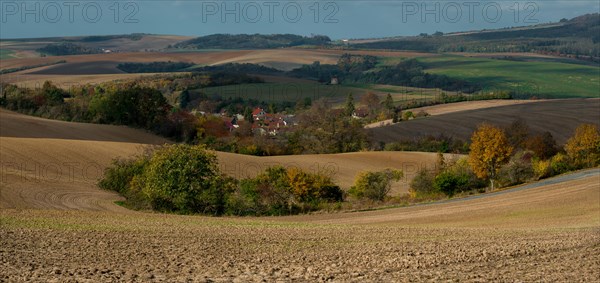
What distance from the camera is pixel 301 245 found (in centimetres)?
2239

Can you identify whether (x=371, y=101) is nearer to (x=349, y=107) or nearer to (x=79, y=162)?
(x=349, y=107)

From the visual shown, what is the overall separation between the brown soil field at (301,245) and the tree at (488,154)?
524 inches

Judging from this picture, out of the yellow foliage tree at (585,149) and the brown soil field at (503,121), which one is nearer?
the yellow foliage tree at (585,149)

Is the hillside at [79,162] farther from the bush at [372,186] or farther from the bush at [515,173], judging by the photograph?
the bush at [515,173]

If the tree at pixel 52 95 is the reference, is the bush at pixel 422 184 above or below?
below

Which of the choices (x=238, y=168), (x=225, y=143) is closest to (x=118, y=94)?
(x=225, y=143)

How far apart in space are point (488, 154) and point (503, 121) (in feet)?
79.9

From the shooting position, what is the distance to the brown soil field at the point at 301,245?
644 inches

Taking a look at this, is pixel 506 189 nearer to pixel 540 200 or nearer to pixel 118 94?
pixel 540 200

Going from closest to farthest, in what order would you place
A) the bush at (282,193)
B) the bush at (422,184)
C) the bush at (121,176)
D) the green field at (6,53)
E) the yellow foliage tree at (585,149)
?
1. the bush at (282,193)
2. the bush at (121,176)
3. the bush at (422,184)
4. the yellow foliage tree at (585,149)
5. the green field at (6,53)

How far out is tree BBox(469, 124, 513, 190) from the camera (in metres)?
56.5

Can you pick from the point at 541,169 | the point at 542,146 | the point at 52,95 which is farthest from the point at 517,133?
the point at 52,95

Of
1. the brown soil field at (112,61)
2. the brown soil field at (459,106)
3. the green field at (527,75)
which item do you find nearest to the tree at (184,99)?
the brown soil field at (112,61)

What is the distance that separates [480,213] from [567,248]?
686 inches
